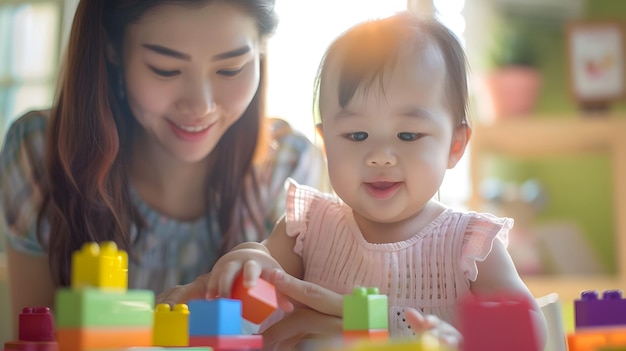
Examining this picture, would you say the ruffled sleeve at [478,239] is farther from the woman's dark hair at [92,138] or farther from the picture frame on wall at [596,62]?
the picture frame on wall at [596,62]

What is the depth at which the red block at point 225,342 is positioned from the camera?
0.60 meters

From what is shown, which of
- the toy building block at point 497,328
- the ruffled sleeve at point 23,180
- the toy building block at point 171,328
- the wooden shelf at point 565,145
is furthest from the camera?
the wooden shelf at point 565,145

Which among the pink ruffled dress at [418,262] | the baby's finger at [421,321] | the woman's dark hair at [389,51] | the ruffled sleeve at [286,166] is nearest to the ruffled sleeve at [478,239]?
the pink ruffled dress at [418,262]

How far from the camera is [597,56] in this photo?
8.47 feet

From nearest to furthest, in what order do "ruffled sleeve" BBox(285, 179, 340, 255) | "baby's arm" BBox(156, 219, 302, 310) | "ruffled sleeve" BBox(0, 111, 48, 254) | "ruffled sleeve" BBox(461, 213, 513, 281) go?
1. "baby's arm" BBox(156, 219, 302, 310)
2. "ruffled sleeve" BBox(461, 213, 513, 281)
3. "ruffled sleeve" BBox(285, 179, 340, 255)
4. "ruffled sleeve" BBox(0, 111, 48, 254)

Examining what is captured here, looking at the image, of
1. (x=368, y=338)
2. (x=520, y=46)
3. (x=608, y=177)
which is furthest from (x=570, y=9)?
(x=368, y=338)

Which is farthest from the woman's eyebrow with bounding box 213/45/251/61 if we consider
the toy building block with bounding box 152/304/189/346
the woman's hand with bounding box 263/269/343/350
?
the toy building block with bounding box 152/304/189/346

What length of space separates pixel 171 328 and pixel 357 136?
0.31m

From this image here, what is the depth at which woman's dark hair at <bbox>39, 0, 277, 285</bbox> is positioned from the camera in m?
1.05

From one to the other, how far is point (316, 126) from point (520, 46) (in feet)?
6.40

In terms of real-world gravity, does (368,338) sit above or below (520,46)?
below

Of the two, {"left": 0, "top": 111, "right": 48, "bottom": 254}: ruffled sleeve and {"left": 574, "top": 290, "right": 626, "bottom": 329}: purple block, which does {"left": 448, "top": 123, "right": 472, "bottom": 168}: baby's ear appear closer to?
{"left": 574, "top": 290, "right": 626, "bottom": 329}: purple block

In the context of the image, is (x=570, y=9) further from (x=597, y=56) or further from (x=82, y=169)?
(x=82, y=169)

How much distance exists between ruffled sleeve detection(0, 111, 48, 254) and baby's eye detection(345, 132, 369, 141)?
Answer: 1.69 feet
